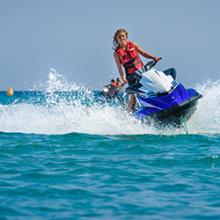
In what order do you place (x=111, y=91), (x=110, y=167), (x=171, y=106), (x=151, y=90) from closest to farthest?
(x=110, y=167) → (x=171, y=106) → (x=151, y=90) → (x=111, y=91)

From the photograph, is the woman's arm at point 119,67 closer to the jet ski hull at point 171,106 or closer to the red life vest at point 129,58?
the red life vest at point 129,58

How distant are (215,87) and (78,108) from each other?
2.68 meters

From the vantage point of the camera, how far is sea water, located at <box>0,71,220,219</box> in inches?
161

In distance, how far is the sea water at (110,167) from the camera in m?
4.09

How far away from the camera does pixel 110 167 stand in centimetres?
564

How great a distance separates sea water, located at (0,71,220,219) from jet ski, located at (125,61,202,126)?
0.28 m

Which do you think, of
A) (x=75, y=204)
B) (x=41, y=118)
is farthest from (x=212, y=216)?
(x=41, y=118)

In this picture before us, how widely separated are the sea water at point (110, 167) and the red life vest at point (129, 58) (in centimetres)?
81

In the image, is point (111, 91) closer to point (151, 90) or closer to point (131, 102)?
point (131, 102)

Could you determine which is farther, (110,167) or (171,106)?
(171,106)

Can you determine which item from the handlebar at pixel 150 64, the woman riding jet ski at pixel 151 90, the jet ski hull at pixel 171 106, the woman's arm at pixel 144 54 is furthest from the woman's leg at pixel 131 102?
the woman's arm at pixel 144 54

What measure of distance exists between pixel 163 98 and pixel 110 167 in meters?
2.81

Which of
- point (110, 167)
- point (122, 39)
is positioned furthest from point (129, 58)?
point (110, 167)

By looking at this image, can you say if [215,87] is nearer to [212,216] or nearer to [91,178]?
[91,178]
